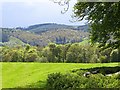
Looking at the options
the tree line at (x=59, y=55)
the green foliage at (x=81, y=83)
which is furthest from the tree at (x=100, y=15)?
the tree line at (x=59, y=55)

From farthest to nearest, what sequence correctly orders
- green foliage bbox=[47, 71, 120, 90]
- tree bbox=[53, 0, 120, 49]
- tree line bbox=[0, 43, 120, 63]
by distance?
Answer: tree line bbox=[0, 43, 120, 63], tree bbox=[53, 0, 120, 49], green foliage bbox=[47, 71, 120, 90]

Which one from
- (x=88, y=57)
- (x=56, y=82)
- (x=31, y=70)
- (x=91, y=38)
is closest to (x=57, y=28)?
(x=88, y=57)

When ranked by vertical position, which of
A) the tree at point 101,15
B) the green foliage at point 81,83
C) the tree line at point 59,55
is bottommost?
the tree line at point 59,55

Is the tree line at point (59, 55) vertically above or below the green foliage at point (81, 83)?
below

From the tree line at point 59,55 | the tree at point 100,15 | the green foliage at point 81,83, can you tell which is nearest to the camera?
the green foliage at point 81,83

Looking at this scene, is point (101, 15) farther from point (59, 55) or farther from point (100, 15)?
point (59, 55)

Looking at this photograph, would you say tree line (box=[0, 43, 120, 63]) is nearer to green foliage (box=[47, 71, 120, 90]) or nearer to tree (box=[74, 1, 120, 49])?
tree (box=[74, 1, 120, 49])

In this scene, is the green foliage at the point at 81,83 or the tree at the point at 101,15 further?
the tree at the point at 101,15

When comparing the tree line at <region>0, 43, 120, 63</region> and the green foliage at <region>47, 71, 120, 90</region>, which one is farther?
the tree line at <region>0, 43, 120, 63</region>

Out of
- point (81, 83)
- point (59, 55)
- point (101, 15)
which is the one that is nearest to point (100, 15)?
point (101, 15)

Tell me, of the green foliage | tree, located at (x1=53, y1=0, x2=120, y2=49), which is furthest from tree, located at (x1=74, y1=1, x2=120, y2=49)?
the green foliage

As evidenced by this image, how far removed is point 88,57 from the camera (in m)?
44.9

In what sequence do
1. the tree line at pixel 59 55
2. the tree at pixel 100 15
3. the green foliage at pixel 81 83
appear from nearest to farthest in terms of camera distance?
the green foliage at pixel 81 83
the tree at pixel 100 15
the tree line at pixel 59 55

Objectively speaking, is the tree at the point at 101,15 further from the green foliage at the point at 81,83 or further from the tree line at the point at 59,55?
the tree line at the point at 59,55
